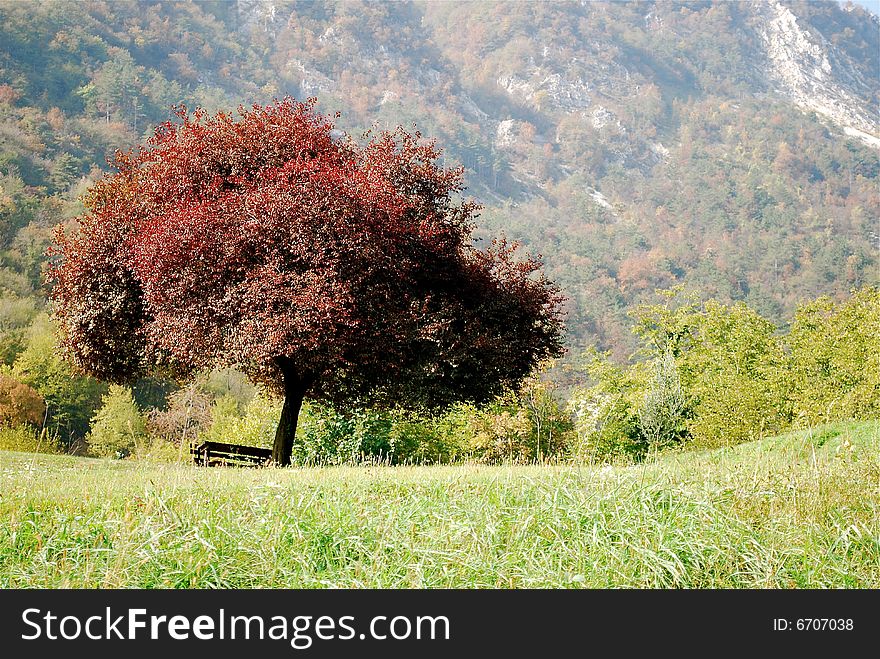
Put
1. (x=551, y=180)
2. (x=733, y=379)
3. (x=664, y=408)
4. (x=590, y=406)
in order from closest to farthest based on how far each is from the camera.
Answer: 1. (x=733, y=379)
2. (x=664, y=408)
3. (x=590, y=406)
4. (x=551, y=180)

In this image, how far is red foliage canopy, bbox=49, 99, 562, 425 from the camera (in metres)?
14.5

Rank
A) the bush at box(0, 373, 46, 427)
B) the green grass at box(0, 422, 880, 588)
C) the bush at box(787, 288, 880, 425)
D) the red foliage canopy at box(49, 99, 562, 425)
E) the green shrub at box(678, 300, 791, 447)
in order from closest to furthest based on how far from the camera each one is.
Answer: the green grass at box(0, 422, 880, 588) → the red foliage canopy at box(49, 99, 562, 425) → the bush at box(787, 288, 880, 425) → the green shrub at box(678, 300, 791, 447) → the bush at box(0, 373, 46, 427)

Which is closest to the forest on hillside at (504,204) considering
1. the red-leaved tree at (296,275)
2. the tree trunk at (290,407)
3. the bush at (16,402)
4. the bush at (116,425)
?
the bush at (16,402)

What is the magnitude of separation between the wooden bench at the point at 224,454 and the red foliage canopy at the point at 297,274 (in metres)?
1.59

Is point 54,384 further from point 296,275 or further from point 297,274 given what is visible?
point 296,275

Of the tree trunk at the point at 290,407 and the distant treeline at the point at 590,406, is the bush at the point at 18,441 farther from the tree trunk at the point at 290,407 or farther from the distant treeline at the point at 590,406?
the tree trunk at the point at 290,407

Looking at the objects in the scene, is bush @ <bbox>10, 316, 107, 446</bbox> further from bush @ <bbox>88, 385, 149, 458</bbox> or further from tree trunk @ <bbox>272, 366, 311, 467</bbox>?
tree trunk @ <bbox>272, 366, 311, 467</bbox>

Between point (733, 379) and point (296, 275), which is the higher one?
point (296, 275)

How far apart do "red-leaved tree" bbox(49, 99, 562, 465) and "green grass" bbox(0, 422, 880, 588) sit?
6.36 m

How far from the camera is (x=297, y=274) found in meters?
14.5

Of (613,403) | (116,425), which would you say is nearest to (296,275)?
(613,403)

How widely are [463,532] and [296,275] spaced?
881 cm

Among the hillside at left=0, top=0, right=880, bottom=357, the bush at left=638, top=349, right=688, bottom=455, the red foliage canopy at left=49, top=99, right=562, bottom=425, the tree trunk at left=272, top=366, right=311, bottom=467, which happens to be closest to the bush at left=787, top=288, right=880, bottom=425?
the bush at left=638, top=349, right=688, bottom=455
